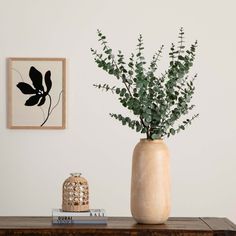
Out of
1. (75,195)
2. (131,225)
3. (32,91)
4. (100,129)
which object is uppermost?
(32,91)

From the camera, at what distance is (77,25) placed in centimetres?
426

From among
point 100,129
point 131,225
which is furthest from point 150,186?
point 100,129

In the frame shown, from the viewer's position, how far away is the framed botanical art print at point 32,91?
4.21 meters

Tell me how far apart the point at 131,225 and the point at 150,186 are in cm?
17

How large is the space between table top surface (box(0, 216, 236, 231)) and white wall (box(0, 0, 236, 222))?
1.38m

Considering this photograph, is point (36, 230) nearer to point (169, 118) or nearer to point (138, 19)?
point (169, 118)

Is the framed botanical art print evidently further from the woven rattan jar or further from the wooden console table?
the wooden console table

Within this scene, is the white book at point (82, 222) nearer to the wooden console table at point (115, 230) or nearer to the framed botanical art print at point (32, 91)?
the wooden console table at point (115, 230)

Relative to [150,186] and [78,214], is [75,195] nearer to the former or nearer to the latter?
[78,214]

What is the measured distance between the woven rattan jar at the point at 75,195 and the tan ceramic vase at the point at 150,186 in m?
0.20

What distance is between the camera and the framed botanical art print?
166 inches

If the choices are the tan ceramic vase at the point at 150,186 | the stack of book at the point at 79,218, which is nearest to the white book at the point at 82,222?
the stack of book at the point at 79,218

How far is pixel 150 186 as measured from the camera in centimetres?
270

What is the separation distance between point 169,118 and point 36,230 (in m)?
0.68
